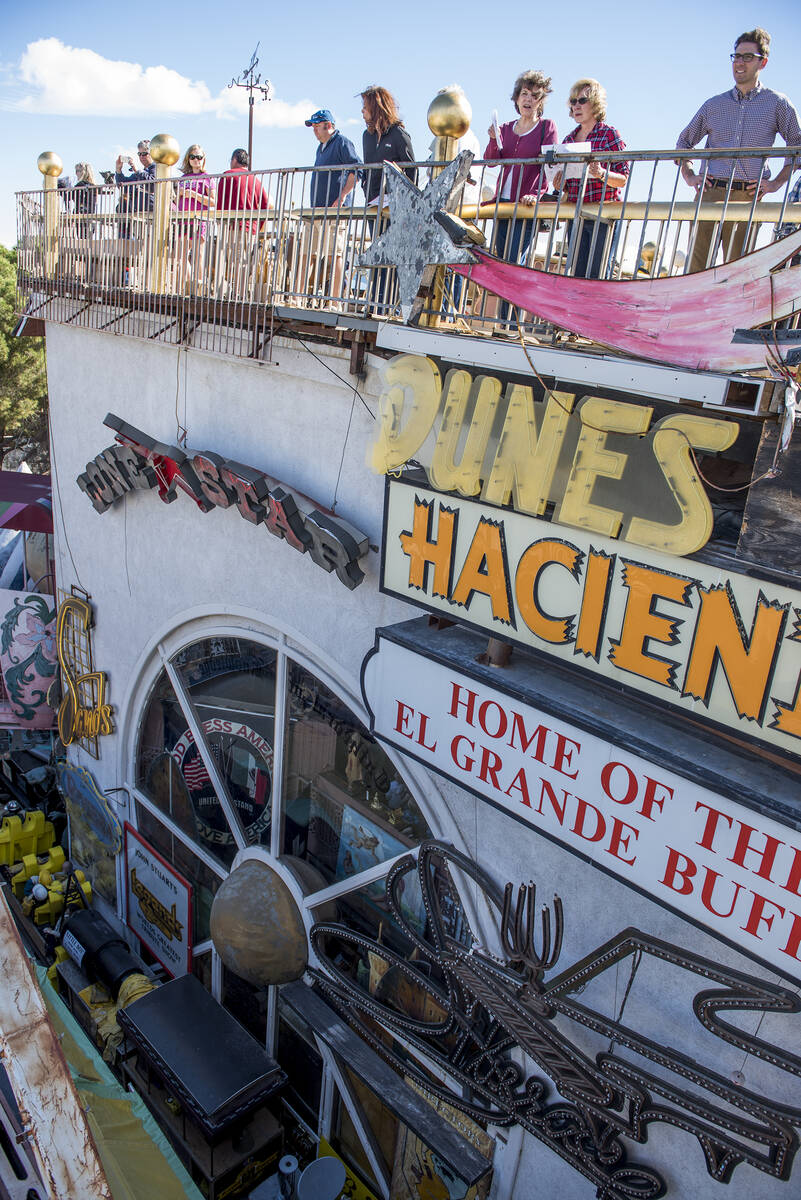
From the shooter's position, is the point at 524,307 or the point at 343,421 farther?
the point at 343,421

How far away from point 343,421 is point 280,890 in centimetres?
481

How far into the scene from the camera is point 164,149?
344 inches

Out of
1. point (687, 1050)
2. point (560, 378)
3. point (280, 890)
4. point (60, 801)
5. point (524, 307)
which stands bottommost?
point (60, 801)

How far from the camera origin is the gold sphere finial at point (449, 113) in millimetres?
4941

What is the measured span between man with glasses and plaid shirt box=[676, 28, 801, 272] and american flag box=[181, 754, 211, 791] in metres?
7.57

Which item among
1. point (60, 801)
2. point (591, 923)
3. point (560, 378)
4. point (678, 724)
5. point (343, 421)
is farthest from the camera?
point (60, 801)

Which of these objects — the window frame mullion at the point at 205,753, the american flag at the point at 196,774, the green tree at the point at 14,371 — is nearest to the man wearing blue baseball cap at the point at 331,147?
the window frame mullion at the point at 205,753

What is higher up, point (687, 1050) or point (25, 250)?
point (25, 250)

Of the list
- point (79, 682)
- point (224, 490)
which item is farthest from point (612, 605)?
point (79, 682)

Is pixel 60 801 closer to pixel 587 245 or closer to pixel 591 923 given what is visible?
pixel 591 923

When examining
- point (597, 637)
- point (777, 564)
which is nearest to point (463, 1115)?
point (597, 637)

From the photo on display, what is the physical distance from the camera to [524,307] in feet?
14.1

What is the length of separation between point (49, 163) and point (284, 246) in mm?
6584

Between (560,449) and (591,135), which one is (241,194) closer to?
(591,135)
